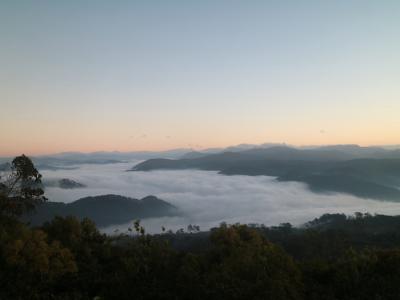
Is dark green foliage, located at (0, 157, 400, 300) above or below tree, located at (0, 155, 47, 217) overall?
below

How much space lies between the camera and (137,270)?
17562 millimetres

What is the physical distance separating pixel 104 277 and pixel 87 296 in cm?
209

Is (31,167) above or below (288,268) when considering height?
above

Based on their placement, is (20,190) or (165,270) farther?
(20,190)

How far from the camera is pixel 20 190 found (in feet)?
67.9

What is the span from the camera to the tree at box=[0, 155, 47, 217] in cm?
2012

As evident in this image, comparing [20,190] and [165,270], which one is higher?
[20,190]

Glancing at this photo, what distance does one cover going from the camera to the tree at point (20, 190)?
20.1 metres

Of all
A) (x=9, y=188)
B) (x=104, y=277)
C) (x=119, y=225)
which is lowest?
(x=119, y=225)

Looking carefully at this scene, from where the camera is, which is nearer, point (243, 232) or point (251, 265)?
point (251, 265)

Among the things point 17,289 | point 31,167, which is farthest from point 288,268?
point 31,167

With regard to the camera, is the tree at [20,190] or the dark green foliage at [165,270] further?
the tree at [20,190]

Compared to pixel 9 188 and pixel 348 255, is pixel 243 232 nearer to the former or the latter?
pixel 348 255

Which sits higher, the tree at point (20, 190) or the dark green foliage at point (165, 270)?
the tree at point (20, 190)
